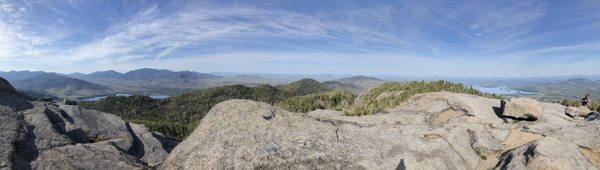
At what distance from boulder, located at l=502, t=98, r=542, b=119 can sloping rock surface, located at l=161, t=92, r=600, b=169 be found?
11.4 feet

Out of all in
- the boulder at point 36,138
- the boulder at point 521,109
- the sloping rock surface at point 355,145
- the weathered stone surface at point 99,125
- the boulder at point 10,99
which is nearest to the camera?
the boulder at point 36,138

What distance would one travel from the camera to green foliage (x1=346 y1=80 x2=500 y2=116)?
32.0 meters

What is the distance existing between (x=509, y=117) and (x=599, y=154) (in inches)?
335

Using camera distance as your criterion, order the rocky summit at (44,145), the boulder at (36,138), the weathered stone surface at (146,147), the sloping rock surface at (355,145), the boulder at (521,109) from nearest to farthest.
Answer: the rocky summit at (44,145), the boulder at (36,138), the sloping rock surface at (355,145), the weathered stone surface at (146,147), the boulder at (521,109)

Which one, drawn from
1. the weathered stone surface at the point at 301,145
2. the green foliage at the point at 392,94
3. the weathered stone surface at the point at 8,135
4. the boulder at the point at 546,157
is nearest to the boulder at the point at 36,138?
the weathered stone surface at the point at 8,135

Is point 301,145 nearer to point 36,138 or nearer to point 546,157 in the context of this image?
point 546,157

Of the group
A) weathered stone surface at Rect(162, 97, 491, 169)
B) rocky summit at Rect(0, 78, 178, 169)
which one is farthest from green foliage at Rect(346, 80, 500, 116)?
rocky summit at Rect(0, 78, 178, 169)

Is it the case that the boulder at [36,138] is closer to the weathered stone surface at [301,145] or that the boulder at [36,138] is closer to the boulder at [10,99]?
the boulder at [10,99]

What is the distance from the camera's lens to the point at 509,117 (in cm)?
2577

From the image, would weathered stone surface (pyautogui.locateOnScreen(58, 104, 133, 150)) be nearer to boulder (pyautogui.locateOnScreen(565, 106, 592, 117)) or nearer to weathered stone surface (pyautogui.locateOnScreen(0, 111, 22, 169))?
weathered stone surface (pyautogui.locateOnScreen(0, 111, 22, 169))

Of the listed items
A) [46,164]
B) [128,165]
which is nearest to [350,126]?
[128,165]

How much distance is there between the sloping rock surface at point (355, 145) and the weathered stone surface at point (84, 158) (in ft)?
6.02

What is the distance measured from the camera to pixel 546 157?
609 inches

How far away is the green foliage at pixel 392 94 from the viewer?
32000 mm
